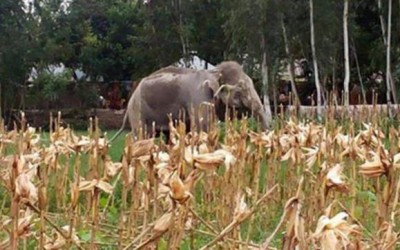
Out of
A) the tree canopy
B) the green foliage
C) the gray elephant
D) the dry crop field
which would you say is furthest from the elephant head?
the green foliage

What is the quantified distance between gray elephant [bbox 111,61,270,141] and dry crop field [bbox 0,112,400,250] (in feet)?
12.7

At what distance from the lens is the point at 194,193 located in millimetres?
2137

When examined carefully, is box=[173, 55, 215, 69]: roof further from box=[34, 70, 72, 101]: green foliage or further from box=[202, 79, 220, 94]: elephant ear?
box=[202, 79, 220, 94]: elephant ear

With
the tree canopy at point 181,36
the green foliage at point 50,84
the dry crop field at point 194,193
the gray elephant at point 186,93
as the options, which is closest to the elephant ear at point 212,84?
the gray elephant at point 186,93

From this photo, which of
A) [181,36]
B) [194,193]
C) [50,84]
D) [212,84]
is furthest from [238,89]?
[50,84]

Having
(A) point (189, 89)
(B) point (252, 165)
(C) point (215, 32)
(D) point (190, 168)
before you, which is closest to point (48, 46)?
(C) point (215, 32)

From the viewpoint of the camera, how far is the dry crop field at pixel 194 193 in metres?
1.10

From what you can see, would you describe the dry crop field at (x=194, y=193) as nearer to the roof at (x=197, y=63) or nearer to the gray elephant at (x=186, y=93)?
the gray elephant at (x=186, y=93)

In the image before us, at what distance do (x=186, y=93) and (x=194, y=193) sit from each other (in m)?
5.79

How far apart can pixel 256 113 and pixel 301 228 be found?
22.4ft

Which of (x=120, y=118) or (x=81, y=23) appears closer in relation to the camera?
(x=120, y=118)

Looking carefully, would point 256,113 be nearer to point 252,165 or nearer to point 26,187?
point 252,165

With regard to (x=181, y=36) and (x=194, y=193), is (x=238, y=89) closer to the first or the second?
(x=194, y=193)

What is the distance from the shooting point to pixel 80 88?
1950 centimetres
